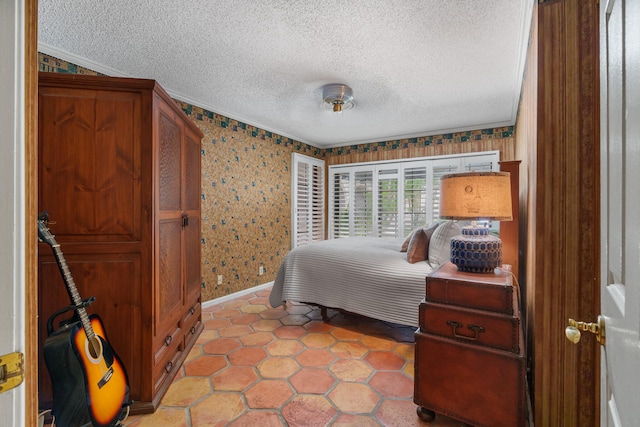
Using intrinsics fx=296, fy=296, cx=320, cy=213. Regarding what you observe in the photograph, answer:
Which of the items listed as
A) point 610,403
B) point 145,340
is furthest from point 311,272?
point 610,403

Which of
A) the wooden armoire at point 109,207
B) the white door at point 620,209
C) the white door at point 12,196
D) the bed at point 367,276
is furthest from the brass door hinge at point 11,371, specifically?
the bed at point 367,276

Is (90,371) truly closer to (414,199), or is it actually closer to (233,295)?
(233,295)

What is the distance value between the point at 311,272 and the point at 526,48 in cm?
263

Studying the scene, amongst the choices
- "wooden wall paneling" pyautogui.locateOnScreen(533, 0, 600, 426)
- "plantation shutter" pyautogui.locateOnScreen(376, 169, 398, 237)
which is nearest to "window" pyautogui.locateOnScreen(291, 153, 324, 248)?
"plantation shutter" pyautogui.locateOnScreen(376, 169, 398, 237)

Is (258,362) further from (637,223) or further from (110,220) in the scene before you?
(637,223)

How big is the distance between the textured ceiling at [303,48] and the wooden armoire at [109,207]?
0.65 meters

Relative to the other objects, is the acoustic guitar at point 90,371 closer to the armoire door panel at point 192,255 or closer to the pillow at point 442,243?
the armoire door panel at point 192,255

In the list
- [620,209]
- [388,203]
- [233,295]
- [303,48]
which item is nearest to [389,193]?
[388,203]

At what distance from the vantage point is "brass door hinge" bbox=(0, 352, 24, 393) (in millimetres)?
521

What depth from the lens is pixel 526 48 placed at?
2.20 meters

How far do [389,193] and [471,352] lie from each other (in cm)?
386

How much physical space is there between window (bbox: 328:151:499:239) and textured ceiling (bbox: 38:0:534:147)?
1.17 metres

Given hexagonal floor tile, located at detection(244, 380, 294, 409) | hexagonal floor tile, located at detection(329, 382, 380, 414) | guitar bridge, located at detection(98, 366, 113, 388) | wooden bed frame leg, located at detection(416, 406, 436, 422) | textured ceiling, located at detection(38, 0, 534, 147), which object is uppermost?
textured ceiling, located at detection(38, 0, 534, 147)

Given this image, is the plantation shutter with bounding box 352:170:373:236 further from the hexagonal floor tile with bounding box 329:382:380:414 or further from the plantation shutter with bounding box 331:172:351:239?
the hexagonal floor tile with bounding box 329:382:380:414
